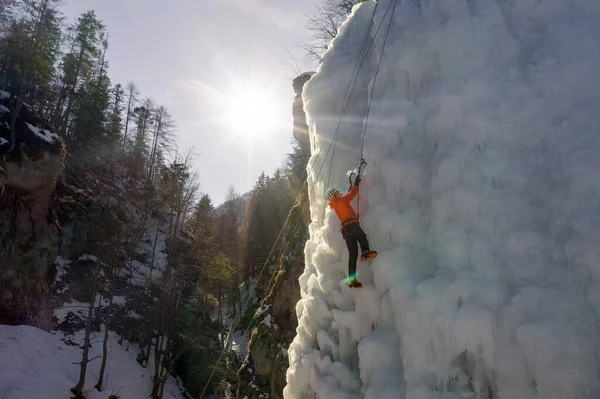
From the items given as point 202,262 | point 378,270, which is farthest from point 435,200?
point 202,262

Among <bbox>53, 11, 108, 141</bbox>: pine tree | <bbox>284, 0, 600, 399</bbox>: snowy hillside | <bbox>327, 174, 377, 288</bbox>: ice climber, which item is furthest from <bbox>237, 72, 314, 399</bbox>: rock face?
<bbox>53, 11, 108, 141</bbox>: pine tree

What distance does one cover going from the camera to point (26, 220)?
14945mm

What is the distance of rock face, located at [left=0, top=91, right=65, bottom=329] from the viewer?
14.1 meters

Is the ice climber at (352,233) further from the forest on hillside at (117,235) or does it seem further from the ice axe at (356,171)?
the forest on hillside at (117,235)

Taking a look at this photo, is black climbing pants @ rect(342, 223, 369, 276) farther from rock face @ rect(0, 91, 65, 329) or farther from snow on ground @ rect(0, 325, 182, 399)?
rock face @ rect(0, 91, 65, 329)

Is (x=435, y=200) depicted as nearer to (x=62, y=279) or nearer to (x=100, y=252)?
(x=100, y=252)

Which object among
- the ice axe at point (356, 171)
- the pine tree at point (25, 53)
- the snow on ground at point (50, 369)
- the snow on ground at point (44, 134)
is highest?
the pine tree at point (25, 53)

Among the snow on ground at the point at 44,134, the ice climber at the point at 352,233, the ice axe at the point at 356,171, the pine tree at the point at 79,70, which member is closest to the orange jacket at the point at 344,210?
the ice climber at the point at 352,233

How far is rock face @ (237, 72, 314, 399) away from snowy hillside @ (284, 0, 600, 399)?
5.51 m

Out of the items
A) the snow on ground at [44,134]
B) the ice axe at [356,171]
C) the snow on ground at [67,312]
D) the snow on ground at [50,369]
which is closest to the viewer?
the ice axe at [356,171]

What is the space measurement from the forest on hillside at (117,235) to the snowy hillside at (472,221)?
6625mm

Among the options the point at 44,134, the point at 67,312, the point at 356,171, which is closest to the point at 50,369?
the point at 67,312

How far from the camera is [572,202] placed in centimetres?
355

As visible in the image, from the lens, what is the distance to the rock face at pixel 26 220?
554 inches
